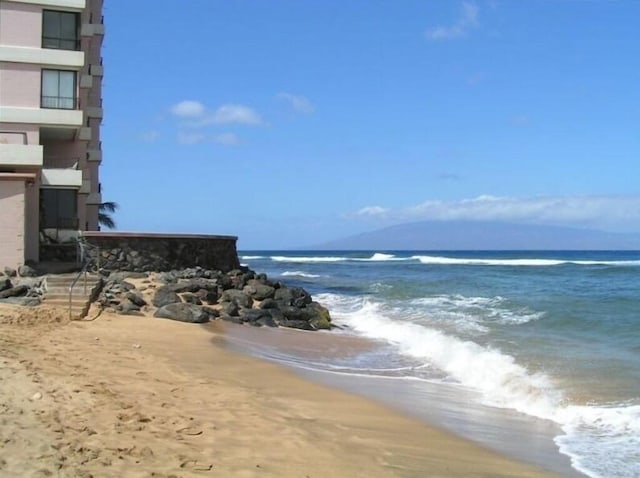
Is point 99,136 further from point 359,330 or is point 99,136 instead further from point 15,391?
point 15,391

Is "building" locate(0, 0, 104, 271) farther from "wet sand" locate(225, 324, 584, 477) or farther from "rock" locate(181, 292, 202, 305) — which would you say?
"wet sand" locate(225, 324, 584, 477)

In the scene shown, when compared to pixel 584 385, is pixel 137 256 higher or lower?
higher

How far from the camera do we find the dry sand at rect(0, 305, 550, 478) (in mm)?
5809

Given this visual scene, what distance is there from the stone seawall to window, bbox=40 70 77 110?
624 centimetres

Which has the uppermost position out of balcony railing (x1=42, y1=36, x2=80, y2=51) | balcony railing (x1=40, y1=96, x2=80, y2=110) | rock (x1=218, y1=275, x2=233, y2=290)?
balcony railing (x1=42, y1=36, x2=80, y2=51)

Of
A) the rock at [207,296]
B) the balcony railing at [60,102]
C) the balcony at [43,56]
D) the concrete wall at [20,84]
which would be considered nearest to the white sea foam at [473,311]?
the rock at [207,296]

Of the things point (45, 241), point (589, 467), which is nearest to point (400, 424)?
point (589, 467)

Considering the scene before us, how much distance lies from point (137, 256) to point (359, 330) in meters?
8.37

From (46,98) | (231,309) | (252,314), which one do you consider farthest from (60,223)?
(252,314)

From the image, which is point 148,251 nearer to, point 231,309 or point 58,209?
point 58,209

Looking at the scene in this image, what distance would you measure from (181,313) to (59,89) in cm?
1347

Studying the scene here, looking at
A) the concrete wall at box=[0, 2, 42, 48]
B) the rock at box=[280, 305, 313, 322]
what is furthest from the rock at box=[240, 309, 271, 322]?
the concrete wall at box=[0, 2, 42, 48]

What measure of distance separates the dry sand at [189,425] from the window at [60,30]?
1821 centimetres

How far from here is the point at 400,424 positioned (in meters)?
8.53
